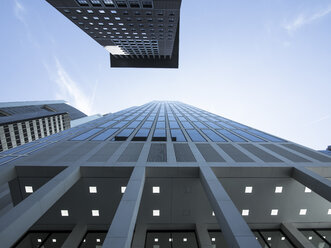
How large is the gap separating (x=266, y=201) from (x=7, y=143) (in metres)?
84.9

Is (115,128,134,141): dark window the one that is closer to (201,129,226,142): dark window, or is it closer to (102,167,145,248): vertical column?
(102,167,145,248): vertical column

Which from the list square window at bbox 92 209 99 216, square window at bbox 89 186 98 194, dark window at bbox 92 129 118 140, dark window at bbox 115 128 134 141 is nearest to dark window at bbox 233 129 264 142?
dark window at bbox 115 128 134 141

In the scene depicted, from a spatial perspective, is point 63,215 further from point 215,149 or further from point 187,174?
point 215,149

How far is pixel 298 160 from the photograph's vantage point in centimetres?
1288

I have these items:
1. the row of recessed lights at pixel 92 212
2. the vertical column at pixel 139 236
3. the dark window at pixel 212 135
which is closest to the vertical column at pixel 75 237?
the row of recessed lights at pixel 92 212

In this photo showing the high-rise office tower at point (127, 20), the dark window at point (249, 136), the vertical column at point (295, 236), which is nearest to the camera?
the vertical column at point (295, 236)

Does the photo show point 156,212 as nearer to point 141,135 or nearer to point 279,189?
point 141,135

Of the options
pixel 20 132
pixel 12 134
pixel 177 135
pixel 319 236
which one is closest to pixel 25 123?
pixel 20 132

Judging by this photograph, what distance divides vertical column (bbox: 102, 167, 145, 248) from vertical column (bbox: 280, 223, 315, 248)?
13639mm

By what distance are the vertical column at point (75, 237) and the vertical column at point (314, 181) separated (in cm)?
1847

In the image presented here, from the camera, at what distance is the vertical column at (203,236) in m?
11.8

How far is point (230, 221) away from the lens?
6.73 metres

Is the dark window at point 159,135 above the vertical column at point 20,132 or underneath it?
above

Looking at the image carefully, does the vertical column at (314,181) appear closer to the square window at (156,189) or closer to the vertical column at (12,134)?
the square window at (156,189)
